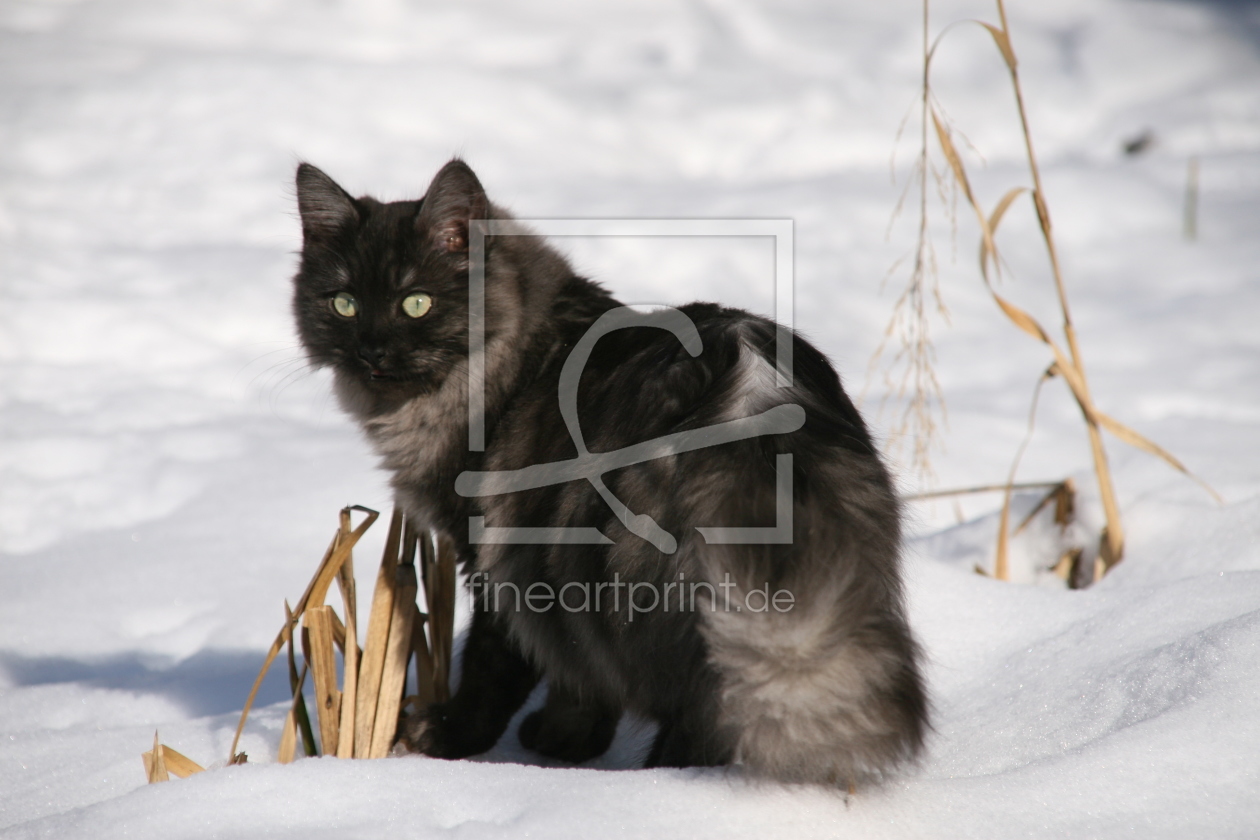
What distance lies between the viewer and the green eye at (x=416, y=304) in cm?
150

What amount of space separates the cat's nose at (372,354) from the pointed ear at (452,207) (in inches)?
8.0

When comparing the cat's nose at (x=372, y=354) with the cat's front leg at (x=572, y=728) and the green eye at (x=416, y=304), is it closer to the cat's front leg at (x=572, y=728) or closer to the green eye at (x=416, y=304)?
the green eye at (x=416, y=304)

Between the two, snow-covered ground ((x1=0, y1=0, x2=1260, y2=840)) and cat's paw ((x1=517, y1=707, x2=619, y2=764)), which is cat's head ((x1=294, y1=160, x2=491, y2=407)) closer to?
snow-covered ground ((x1=0, y1=0, x2=1260, y2=840))

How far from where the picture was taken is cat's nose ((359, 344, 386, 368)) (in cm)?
147

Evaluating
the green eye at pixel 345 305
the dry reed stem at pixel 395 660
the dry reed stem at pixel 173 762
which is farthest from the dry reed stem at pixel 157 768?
the green eye at pixel 345 305

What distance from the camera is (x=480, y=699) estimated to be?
1.44 metres

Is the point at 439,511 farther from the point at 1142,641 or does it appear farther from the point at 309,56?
the point at 309,56

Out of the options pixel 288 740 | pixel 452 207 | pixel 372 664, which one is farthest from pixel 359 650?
pixel 452 207

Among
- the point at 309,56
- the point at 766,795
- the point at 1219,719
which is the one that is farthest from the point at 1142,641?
the point at 309,56

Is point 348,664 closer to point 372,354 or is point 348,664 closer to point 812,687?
point 372,354

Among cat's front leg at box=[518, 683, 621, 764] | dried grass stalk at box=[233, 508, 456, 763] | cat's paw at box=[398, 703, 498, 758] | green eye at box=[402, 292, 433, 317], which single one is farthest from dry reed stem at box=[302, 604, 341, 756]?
green eye at box=[402, 292, 433, 317]

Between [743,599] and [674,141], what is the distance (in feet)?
13.6

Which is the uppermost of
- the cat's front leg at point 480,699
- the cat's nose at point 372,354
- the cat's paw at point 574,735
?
the cat's nose at point 372,354

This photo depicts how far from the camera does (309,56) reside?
4758 mm
